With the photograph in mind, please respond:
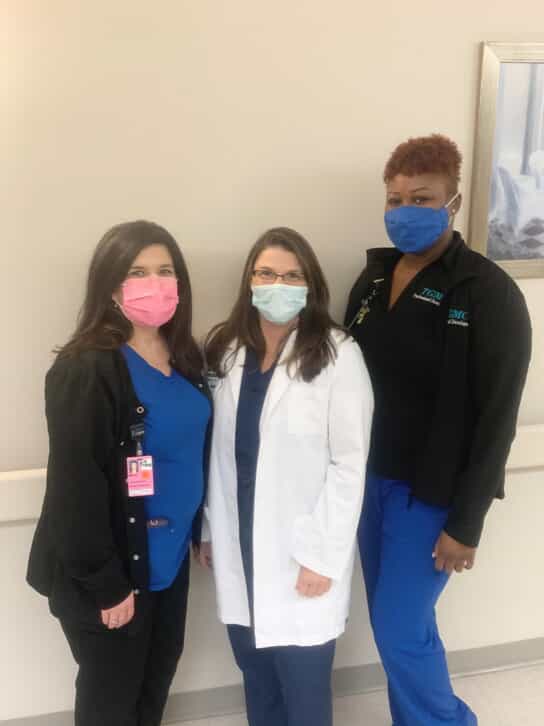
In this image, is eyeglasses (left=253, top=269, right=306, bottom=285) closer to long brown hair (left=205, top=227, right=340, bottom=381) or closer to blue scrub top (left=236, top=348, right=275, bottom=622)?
long brown hair (left=205, top=227, right=340, bottom=381)

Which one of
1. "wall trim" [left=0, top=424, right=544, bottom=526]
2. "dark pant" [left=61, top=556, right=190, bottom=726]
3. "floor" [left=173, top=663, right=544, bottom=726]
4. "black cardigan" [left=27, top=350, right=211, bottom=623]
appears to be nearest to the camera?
"black cardigan" [left=27, top=350, right=211, bottom=623]

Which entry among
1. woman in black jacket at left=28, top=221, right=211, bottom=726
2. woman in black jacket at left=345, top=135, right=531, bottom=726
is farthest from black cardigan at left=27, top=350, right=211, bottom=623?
woman in black jacket at left=345, top=135, right=531, bottom=726

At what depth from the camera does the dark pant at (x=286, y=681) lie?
1429mm

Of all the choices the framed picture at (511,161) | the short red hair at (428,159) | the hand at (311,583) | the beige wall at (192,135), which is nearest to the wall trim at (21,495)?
the beige wall at (192,135)

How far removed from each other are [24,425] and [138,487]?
577 mm

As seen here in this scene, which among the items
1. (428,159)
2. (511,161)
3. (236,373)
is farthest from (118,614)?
(511,161)

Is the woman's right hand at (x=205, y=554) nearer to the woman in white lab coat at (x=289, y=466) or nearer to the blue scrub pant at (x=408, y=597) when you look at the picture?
the woman in white lab coat at (x=289, y=466)

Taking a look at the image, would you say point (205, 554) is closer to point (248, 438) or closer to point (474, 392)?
point (248, 438)

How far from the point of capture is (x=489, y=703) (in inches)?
76.8

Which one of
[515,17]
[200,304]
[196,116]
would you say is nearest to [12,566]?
[200,304]

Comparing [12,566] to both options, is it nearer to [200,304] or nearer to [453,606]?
[200,304]

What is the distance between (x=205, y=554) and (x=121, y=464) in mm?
504

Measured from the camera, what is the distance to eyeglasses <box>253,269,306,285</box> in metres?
1.37

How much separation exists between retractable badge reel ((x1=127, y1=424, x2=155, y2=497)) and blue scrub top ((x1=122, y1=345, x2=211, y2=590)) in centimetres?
2
